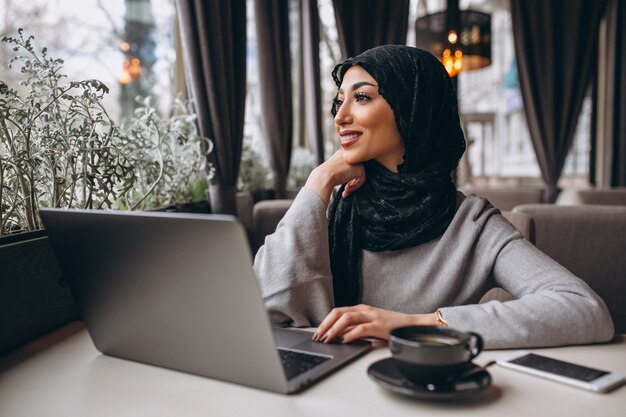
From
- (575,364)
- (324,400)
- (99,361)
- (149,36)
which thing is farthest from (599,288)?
(149,36)

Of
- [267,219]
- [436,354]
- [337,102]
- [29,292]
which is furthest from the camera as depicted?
[267,219]

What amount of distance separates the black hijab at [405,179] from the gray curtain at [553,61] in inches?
155

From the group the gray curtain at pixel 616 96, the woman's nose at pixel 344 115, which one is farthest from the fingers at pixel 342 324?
the gray curtain at pixel 616 96

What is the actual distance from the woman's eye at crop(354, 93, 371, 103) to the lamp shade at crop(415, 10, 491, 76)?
8.87 ft

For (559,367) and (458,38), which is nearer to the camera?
(559,367)

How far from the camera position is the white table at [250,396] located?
75cm

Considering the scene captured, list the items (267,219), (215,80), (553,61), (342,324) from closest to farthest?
(342,324) < (267,219) < (215,80) < (553,61)

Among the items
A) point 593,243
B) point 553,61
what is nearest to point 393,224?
point 593,243

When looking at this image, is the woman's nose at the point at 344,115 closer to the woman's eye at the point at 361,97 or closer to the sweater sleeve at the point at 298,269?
the woman's eye at the point at 361,97

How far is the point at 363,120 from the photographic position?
133 cm

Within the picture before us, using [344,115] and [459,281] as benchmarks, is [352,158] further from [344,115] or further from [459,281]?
[459,281]

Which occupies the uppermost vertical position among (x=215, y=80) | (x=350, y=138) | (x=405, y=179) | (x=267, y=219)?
(x=215, y=80)

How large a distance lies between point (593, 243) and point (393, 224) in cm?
114

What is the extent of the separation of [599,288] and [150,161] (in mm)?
1708
